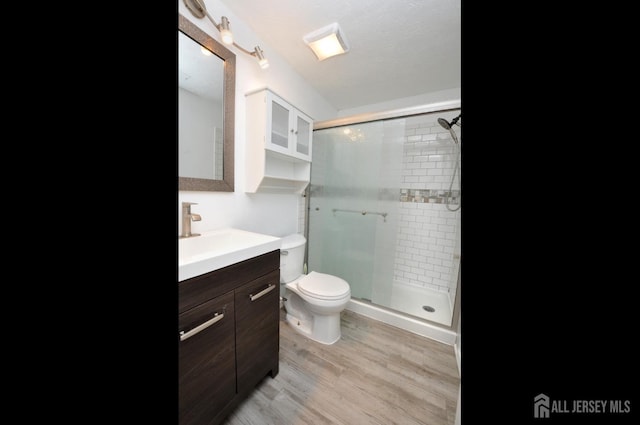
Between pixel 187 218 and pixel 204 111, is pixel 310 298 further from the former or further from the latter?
pixel 204 111

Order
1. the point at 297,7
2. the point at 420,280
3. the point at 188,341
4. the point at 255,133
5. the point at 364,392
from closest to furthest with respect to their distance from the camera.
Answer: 1. the point at 188,341
2. the point at 364,392
3. the point at 297,7
4. the point at 255,133
5. the point at 420,280

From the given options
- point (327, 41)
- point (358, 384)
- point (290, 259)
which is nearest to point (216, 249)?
point (290, 259)

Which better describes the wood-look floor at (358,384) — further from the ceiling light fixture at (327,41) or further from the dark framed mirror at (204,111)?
the ceiling light fixture at (327,41)

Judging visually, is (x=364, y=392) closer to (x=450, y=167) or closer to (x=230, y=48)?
(x=450, y=167)

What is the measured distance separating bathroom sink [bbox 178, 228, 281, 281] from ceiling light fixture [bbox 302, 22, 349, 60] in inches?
50.2

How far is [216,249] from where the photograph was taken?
1.03 meters

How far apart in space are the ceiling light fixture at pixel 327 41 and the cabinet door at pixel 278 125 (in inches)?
16.2

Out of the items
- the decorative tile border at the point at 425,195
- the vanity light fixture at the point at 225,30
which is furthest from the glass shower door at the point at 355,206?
the vanity light fixture at the point at 225,30

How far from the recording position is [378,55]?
1509mm
